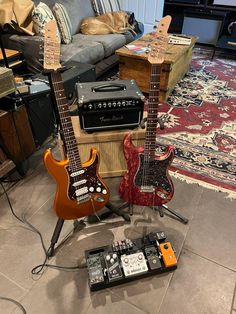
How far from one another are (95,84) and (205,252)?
1106 millimetres

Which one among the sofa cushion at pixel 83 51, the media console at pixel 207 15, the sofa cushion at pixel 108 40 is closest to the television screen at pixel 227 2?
the media console at pixel 207 15

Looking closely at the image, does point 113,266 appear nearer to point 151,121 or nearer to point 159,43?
point 151,121

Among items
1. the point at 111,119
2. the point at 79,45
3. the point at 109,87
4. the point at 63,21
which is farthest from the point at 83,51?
the point at 111,119

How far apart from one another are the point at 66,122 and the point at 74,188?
31 centimetres

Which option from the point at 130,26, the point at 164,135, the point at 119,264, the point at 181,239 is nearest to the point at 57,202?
the point at 119,264

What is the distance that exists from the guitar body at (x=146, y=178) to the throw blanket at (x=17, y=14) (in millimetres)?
1808

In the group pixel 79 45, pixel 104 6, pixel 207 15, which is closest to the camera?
pixel 79 45

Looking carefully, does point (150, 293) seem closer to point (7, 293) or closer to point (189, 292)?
point (189, 292)

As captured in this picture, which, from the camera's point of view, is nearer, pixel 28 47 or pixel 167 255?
pixel 167 255

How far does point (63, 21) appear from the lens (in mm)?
2504

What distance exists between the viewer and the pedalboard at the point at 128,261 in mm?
1061

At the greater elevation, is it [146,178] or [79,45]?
[79,45]

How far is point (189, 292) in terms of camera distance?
1080 mm

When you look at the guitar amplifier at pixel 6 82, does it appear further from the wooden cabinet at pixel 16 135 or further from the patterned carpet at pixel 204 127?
the patterned carpet at pixel 204 127
